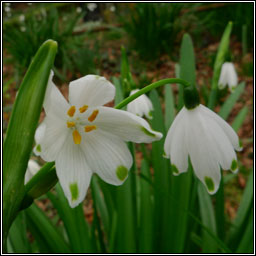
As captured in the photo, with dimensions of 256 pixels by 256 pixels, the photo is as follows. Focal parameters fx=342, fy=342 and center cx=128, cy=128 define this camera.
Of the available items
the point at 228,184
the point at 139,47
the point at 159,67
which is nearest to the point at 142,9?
the point at 139,47

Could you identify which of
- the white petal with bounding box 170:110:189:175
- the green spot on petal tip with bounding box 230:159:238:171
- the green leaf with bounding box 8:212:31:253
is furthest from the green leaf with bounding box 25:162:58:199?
the green leaf with bounding box 8:212:31:253

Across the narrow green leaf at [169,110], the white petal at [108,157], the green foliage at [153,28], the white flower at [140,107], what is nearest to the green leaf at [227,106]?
the narrow green leaf at [169,110]

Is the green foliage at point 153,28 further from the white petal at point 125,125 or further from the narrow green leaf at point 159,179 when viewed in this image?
the white petal at point 125,125

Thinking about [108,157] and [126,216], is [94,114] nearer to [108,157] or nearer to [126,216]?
[108,157]

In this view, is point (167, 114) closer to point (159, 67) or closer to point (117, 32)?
point (159, 67)

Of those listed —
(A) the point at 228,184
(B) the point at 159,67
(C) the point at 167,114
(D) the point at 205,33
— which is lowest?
(A) the point at 228,184

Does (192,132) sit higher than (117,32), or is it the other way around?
(117,32)
